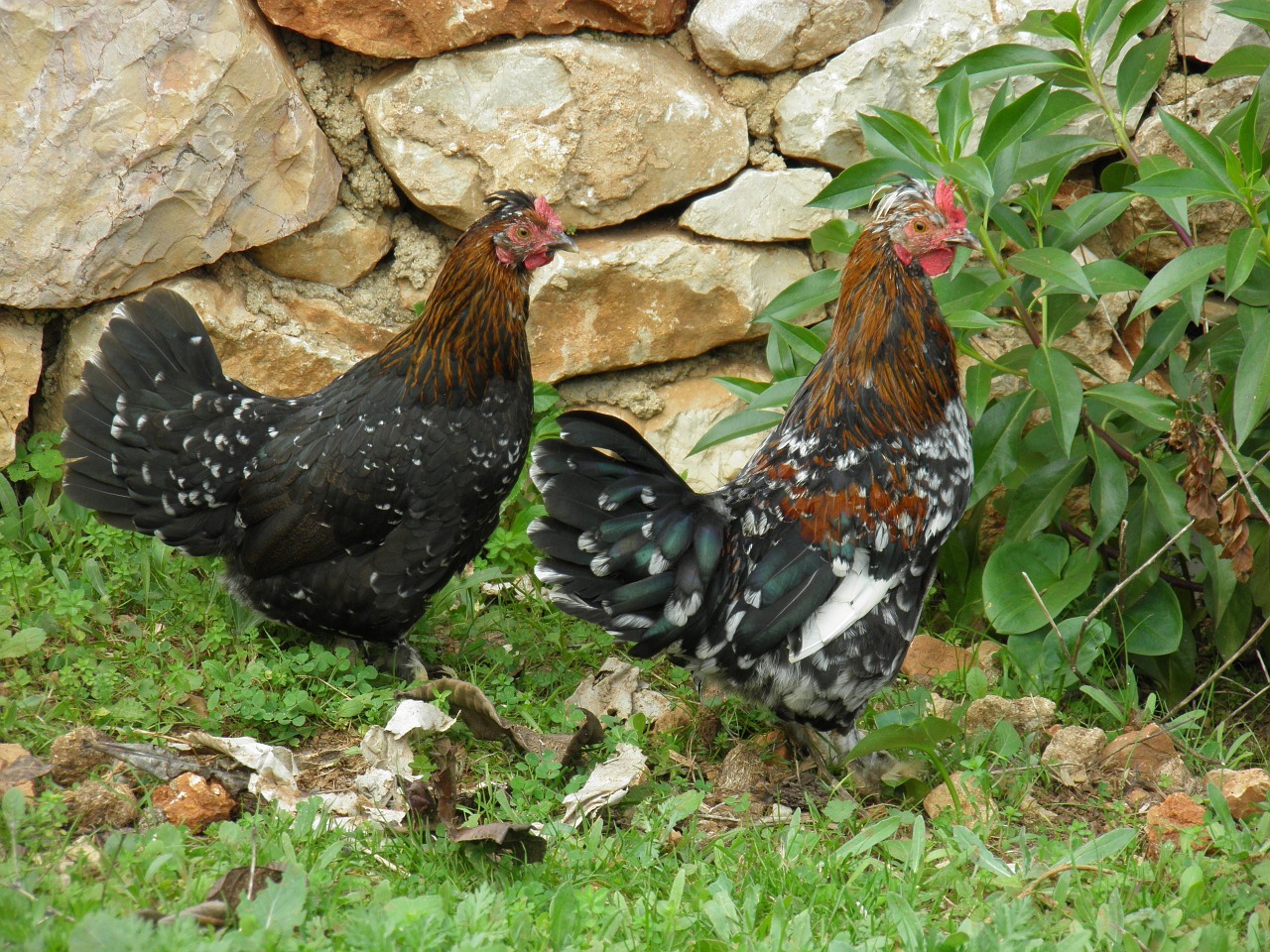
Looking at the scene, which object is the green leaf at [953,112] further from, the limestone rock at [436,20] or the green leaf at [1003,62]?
the limestone rock at [436,20]

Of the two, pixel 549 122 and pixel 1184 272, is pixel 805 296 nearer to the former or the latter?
pixel 549 122

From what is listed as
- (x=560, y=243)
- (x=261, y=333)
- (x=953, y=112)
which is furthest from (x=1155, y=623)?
(x=261, y=333)

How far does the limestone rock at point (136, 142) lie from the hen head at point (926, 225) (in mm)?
2420

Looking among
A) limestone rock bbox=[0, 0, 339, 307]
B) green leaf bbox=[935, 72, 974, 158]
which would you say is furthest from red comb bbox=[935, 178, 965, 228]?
limestone rock bbox=[0, 0, 339, 307]

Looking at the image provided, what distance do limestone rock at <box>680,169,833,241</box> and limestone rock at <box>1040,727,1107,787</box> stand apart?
2.37 metres

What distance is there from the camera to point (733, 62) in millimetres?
4688

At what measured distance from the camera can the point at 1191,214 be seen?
4.73 metres

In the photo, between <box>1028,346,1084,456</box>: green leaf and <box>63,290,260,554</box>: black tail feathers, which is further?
<box>63,290,260,554</box>: black tail feathers

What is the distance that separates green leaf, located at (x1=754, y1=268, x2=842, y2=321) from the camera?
14.3 feet

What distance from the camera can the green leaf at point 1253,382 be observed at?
3.38m

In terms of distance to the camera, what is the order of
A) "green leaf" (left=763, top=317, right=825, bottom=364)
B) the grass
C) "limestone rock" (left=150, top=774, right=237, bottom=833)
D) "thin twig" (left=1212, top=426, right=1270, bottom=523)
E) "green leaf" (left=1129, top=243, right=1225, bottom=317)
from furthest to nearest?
"green leaf" (left=763, top=317, right=825, bottom=364)
"thin twig" (left=1212, top=426, right=1270, bottom=523)
"green leaf" (left=1129, top=243, right=1225, bottom=317)
"limestone rock" (left=150, top=774, right=237, bottom=833)
the grass

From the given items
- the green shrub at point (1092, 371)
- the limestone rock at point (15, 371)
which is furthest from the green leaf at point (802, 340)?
the limestone rock at point (15, 371)

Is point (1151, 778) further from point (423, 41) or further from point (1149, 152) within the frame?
point (423, 41)

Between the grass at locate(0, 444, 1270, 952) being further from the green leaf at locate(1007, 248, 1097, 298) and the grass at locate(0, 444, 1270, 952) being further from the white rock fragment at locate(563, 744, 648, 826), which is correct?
the green leaf at locate(1007, 248, 1097, 298)
